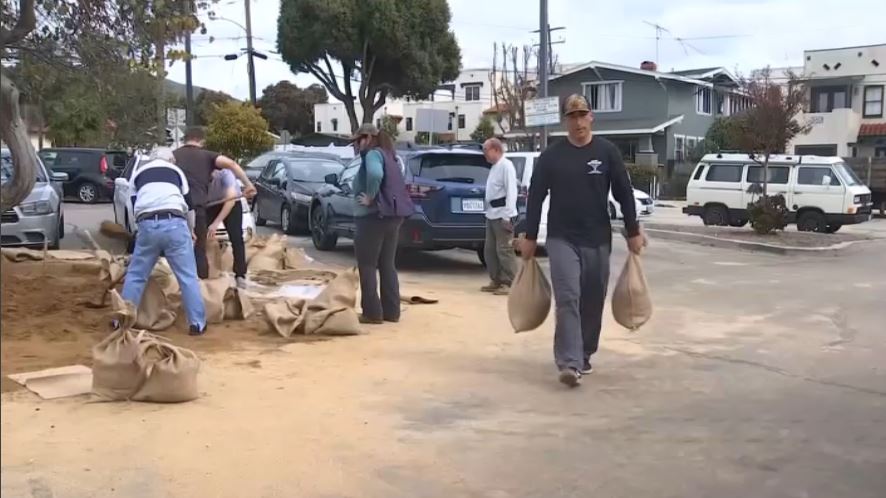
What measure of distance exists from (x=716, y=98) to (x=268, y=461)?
4842 centimetres

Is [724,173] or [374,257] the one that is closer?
[374,257]

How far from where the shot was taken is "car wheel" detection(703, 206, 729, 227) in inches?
905

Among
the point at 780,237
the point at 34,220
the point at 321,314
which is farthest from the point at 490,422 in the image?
the point at 780,237

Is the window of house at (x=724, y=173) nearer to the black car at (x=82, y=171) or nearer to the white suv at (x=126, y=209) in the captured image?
the white suv at (x=126, y=209)

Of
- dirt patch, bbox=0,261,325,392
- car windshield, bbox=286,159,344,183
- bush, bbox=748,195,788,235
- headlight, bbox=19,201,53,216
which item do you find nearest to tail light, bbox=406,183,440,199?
dirt patch, bbox=0,261,325,392

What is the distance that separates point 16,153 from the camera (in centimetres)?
354

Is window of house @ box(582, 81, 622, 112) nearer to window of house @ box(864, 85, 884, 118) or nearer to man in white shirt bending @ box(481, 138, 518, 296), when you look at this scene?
window of house @ box(864, 85, 884, 118)

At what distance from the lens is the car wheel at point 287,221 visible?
1658 centimetres

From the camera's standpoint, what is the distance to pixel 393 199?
8125 millimetres

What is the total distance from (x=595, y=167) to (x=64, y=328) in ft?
14.4

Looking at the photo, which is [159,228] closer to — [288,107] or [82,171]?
[82,171]

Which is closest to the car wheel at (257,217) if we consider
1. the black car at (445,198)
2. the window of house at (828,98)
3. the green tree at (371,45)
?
the black car at (445,198)

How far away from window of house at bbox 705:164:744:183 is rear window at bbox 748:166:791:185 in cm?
28

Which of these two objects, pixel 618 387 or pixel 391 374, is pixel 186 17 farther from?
pixel 618 387
